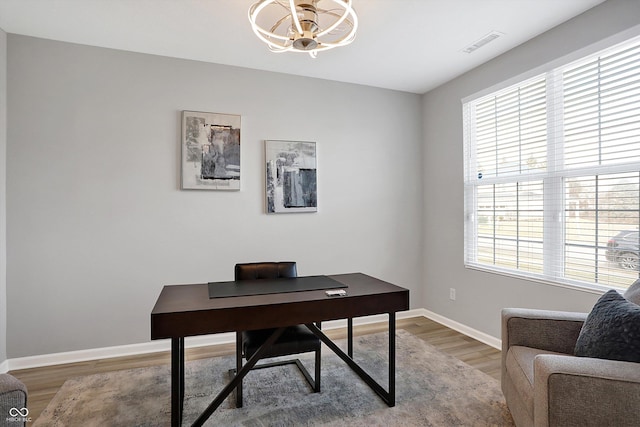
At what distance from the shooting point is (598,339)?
154 cm

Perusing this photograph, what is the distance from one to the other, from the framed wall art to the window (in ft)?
7.85

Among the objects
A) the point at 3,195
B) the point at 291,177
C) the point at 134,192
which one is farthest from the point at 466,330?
the point at 3,195

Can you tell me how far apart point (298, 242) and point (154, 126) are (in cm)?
175

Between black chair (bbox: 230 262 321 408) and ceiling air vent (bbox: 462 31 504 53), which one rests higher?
ceiling air vent (bbox: 462 31 504 53)

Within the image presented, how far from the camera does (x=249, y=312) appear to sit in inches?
71.3

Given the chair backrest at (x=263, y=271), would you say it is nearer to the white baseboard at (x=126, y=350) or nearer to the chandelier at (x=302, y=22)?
the white baseboard at (x=126, y=350)

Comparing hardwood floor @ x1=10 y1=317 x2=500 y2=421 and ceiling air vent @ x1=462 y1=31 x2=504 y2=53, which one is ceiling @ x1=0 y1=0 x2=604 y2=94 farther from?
hardwood floor @ x1=10 y1=317 x2=500 y2=421

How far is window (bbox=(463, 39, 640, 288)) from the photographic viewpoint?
91.4 inches

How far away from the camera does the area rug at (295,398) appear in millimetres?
2049

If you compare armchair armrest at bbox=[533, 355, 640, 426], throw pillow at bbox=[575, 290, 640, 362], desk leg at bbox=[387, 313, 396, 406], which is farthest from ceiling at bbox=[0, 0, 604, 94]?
armchair armrest at bbox=[533, 355, 640, 426]

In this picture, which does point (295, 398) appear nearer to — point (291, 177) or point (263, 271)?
point (263, 271)

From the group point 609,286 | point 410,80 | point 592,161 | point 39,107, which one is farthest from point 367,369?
point 39,107

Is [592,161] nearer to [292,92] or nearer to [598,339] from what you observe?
[598,339]

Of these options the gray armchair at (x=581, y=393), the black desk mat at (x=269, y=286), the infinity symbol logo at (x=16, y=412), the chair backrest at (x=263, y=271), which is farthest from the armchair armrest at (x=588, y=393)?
the infinity symbol logo at (x=16, y=412)
